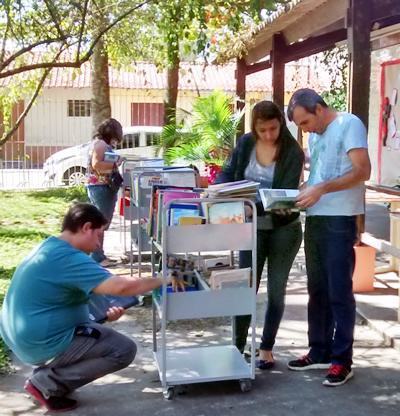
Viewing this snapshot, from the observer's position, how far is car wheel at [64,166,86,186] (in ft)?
58.4

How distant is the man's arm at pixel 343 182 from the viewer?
13.4 ft

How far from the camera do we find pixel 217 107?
11969 mm

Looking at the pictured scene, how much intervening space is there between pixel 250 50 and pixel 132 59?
3454 millimetres

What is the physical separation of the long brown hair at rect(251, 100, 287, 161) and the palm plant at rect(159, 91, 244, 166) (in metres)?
6.63

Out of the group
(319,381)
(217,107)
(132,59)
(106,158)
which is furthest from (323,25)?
(132,59)

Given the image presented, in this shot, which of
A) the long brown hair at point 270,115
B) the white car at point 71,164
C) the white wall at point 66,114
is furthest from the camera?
the white wall at point 66,114

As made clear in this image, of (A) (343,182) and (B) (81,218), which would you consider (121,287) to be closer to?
(B) (81,218)

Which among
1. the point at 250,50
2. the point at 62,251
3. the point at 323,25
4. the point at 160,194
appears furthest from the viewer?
the point at 250,50

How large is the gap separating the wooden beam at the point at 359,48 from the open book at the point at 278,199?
2.59 meters

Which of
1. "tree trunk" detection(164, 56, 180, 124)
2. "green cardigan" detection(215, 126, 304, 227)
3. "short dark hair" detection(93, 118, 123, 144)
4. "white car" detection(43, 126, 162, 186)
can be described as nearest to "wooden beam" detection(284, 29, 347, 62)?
"tree trunk" detection(164, 56, 180, 124)

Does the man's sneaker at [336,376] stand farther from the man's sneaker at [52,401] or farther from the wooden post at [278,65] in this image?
the wooden post at [278,65]

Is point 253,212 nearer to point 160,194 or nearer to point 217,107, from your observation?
point 160,194

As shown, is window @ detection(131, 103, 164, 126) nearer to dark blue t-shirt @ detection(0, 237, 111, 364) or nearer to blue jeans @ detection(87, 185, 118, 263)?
blue jeans @ detection(87, 185, 118, 263)

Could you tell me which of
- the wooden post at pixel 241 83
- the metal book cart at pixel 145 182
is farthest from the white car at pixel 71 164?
the metal book cart at pixel 145 182
